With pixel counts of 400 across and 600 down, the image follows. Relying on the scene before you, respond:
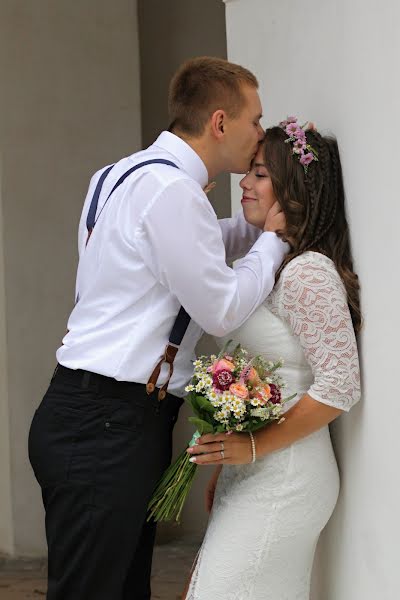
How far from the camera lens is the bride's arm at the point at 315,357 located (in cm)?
307

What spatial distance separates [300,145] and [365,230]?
16.4 inches

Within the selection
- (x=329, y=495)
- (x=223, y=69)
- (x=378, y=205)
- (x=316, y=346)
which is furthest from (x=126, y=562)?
(x=223, y=69)

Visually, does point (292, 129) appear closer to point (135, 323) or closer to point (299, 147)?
point (299, 147)

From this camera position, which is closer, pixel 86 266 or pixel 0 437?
pixel 86 266

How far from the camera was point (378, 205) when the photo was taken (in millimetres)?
2828

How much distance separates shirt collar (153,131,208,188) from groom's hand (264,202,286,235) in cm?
24

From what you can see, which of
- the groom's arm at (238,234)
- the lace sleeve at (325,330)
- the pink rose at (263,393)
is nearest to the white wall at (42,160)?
the groom's arm at (238,234)

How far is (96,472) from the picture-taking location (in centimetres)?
315


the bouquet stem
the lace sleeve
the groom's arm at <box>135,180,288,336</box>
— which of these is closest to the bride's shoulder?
the lace sleeve

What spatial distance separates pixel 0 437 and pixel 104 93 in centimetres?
208

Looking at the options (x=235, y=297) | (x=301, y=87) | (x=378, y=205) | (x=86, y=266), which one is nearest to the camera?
(x=378, y=205)

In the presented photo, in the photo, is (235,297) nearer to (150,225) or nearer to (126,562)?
(150,225)

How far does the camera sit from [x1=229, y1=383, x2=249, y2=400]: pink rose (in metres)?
2.95

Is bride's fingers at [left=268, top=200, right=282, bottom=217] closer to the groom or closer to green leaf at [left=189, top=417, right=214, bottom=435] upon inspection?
the groom
